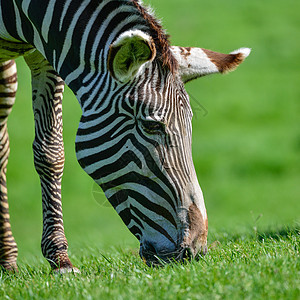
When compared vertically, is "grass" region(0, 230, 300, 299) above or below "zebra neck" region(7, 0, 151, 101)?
below

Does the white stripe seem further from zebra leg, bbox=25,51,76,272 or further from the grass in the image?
the grass

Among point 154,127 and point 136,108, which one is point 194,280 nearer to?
point 154,127

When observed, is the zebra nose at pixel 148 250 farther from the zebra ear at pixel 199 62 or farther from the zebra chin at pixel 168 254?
the zebra ear at pixel 199 62

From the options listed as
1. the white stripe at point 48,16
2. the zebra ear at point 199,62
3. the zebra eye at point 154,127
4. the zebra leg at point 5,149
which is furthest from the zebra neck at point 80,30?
the zebra leg at point 5,149

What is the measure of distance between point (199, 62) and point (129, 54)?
0.75 metres

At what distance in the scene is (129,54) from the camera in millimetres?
4336

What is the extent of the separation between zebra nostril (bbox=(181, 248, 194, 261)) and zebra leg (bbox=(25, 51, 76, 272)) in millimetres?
2348

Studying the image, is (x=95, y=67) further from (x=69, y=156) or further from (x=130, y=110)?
(x=69, y=156)

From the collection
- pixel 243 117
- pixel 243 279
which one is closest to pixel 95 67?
pixel 243 279

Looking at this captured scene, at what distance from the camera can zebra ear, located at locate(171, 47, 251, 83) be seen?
473 cm

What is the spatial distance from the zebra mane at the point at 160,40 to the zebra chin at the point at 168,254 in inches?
58.1

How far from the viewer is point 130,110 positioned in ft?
14.7

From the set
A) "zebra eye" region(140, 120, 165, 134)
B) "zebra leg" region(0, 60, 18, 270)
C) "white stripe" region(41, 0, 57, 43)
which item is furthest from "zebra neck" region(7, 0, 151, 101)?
"zebra leg" region(0, 60, 18, 270)

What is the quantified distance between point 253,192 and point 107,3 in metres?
16.1
